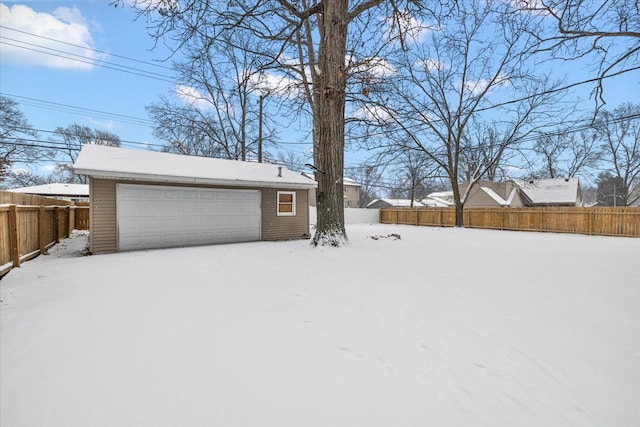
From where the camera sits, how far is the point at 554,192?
81.0ft

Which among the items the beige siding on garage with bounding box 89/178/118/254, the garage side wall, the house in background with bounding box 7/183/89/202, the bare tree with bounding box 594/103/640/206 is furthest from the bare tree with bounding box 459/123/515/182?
the house in background with bounding box 7/183/89/202

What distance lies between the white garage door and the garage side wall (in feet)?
1.01

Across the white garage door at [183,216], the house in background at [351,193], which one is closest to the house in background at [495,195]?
the house in background at [351,193]

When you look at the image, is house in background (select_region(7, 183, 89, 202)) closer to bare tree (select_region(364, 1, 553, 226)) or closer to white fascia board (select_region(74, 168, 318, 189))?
white fascia board (select_region(74, 168, 318, 189))

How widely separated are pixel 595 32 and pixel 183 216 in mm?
11014

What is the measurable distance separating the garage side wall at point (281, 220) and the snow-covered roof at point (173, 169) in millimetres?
520

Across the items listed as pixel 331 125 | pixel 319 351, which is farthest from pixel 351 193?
pixel 319 351

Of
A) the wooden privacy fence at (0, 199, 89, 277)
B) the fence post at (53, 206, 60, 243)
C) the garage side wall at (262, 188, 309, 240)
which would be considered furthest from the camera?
the garage side wall at (262, 188, 309, 240)

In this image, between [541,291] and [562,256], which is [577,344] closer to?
[541,291]

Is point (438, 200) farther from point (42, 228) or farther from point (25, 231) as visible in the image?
point (25, 231)

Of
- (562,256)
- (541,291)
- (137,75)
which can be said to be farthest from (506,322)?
(137,75)

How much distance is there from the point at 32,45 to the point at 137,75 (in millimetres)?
3879

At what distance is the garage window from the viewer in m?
11.0

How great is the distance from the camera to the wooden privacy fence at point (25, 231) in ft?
16.9
